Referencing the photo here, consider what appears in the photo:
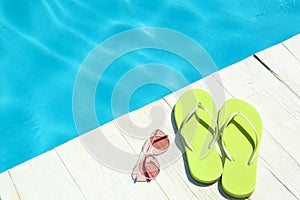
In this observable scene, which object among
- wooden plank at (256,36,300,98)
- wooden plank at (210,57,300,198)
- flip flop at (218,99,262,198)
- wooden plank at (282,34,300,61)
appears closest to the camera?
flip flop at (218,99,262,198)

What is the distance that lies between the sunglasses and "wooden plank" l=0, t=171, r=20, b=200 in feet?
1.47

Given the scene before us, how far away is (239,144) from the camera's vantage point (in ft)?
7.38

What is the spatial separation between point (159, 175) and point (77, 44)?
3.37 ft

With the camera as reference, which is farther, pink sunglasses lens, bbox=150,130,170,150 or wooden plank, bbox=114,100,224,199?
pink sunglasses lens, bbox=150,130,170,150

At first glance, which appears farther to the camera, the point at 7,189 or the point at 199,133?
the point at 199,133

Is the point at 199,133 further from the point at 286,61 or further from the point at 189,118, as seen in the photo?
the point at 286,61

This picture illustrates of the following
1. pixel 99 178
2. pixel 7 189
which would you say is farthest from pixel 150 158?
pixel 7 189

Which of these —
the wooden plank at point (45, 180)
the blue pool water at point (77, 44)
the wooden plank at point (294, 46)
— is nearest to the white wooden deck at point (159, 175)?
the wooden plank at point (45, 180)

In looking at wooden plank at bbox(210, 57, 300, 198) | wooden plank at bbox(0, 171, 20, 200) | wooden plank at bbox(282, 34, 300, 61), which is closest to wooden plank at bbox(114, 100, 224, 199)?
wooden plank at bbox(210, 57, 300, 198)

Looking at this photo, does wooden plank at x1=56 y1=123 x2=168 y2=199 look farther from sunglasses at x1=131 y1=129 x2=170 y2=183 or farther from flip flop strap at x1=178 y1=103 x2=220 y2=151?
flip flop strap at x1=178 y1=103 x2=220 y2=151

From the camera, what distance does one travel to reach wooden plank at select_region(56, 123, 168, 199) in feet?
7.00

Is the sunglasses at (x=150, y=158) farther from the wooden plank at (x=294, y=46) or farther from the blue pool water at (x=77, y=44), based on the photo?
the wooden plank at (x=294, y=46)

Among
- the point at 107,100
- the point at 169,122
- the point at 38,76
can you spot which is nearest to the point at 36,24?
the point at 38,76

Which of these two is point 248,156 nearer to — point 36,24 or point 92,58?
point 92,58
